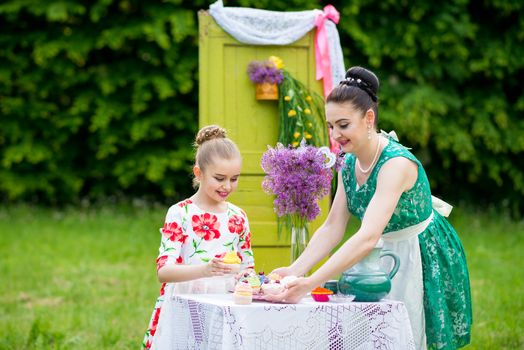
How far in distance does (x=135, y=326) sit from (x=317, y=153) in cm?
241

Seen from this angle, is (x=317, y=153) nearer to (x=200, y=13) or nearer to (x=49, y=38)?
(x=200, y=13)

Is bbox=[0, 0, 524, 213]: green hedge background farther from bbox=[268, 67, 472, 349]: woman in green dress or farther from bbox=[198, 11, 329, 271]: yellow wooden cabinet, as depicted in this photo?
bbox=[268, 67, 472, 349]: woman in green dress

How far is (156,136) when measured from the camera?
9.69m

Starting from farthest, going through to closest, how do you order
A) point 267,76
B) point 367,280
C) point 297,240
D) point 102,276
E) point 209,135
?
1. point 102,276
2. point 267,76
3. point 297,240
4. point 209,135
5. point 367,280

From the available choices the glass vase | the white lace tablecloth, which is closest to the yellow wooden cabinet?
the glass vase

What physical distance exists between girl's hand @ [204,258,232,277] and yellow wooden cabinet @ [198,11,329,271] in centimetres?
246

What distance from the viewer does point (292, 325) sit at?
2896 mm

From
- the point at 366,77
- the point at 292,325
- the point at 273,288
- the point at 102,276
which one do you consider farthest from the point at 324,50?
the point at 292,325

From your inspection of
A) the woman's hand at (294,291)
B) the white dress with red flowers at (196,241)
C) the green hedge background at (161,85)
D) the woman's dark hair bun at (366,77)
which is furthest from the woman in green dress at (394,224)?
the green hedge background at (161,85)

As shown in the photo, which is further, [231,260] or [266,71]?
[266,71]

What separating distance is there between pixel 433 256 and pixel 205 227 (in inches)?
35.5

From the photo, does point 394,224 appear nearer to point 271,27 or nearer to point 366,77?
point 366,77

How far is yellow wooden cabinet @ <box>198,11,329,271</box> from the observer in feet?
18.6

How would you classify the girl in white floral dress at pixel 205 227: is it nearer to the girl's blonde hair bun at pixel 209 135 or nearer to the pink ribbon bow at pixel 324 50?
the girl's blonde hair bun at pixel 209 135
